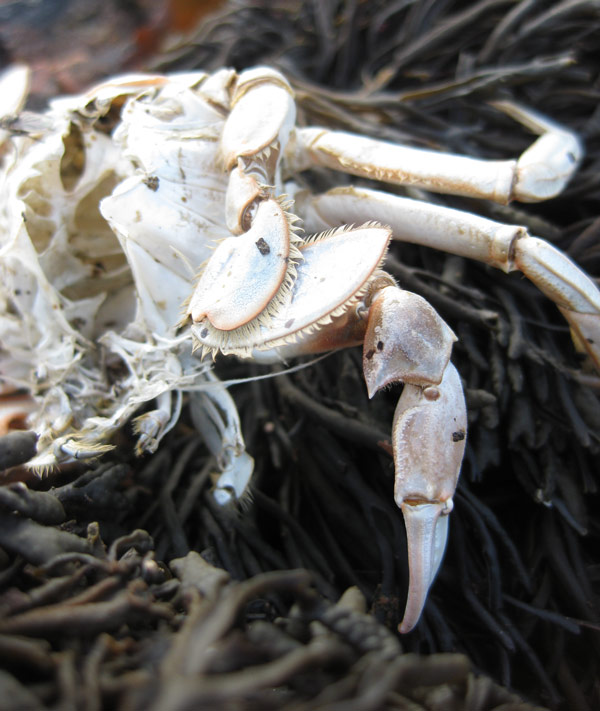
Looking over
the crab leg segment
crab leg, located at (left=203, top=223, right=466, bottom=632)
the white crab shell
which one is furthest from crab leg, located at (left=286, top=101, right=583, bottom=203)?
crab leg, located at (left=203, top=223, right=466, bottom=632)

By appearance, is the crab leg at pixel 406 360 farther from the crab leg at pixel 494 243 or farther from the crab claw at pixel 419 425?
the crab leg at pixel 494 243

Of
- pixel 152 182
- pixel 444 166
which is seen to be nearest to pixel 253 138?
pixel 152 182

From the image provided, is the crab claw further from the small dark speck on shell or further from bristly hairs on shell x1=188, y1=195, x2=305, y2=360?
the small dark speck on shell

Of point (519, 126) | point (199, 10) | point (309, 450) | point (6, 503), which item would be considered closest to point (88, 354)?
point (6, 503)

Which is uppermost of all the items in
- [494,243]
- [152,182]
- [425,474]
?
[152,182]

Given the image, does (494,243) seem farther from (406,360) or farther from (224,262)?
(224,262)

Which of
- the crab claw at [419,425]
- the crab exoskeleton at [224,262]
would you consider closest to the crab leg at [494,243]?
the crab exoskeleton at [224,262]

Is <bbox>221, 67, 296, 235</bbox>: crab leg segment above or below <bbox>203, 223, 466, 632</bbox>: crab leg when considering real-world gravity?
above
